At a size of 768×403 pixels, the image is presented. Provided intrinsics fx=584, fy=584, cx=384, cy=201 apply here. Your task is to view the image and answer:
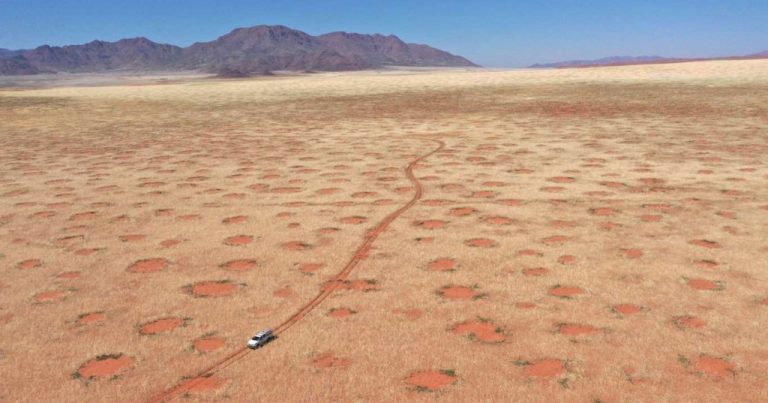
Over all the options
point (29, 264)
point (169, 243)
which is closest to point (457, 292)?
point (169, 243)

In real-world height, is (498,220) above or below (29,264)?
above

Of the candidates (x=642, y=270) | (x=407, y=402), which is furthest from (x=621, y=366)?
(x=642, y=270)

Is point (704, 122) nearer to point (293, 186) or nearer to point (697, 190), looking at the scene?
point (697, 190)

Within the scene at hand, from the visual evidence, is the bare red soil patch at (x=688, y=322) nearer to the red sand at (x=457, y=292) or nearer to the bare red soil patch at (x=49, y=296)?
the red sand at (x=457, y=292)

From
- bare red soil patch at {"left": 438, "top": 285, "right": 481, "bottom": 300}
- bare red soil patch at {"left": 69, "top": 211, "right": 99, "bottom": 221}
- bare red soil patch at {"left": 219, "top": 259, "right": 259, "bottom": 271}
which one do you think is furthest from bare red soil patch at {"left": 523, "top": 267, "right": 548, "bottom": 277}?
bare red soil patch at {"left": 69, "top": 211, "right": 99, "bottom": 221}

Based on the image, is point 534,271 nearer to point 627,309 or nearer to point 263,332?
point 627,309

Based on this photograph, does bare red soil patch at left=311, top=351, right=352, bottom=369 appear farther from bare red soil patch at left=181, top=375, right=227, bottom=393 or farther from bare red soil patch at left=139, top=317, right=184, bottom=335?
bare red soil patch at left=139, top=317, right=184, bottom=335
